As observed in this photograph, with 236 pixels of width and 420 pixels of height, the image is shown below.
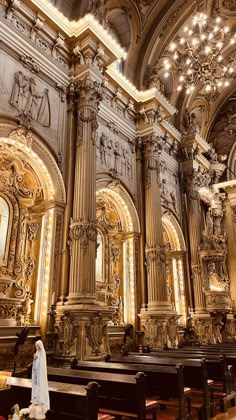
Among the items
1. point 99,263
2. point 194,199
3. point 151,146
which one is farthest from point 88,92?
point 194,199

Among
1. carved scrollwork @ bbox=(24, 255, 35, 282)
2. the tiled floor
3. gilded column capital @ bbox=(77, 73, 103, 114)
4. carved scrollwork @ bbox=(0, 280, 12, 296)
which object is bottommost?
the tiled floor

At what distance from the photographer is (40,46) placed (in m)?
9.62

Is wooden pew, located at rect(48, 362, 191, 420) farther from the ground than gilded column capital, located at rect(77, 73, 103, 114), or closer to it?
closer to it

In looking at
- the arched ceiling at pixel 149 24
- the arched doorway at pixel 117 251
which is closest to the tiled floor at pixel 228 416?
the arched doorway at pixel 117 251

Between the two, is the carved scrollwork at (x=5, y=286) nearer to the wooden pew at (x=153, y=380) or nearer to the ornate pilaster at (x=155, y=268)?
the wooden pew at (x=153, y=380)

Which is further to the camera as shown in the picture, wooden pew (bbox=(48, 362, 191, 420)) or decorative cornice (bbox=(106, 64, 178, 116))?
decorative cornice (bbox=(106, 64, 178, 116))

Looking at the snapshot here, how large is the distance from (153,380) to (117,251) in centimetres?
711

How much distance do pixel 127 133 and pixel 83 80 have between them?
343cm

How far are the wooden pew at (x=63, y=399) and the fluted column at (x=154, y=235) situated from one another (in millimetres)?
7544

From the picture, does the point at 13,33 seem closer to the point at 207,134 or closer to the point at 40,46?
the point at 40,46

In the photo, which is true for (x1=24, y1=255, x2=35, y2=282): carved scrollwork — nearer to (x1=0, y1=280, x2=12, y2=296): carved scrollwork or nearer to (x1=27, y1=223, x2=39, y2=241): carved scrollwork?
(x1=27, y1=223, x2=39, y2=241): carved scrollwork

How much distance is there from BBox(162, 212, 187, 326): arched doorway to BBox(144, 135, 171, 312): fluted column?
1.92m

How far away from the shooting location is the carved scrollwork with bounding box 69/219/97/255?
859 cm

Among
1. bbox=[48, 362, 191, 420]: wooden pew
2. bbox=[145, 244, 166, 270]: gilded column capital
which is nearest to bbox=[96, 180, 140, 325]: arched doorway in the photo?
bbox=[145, 244, 166, 270]: gilded column capital
